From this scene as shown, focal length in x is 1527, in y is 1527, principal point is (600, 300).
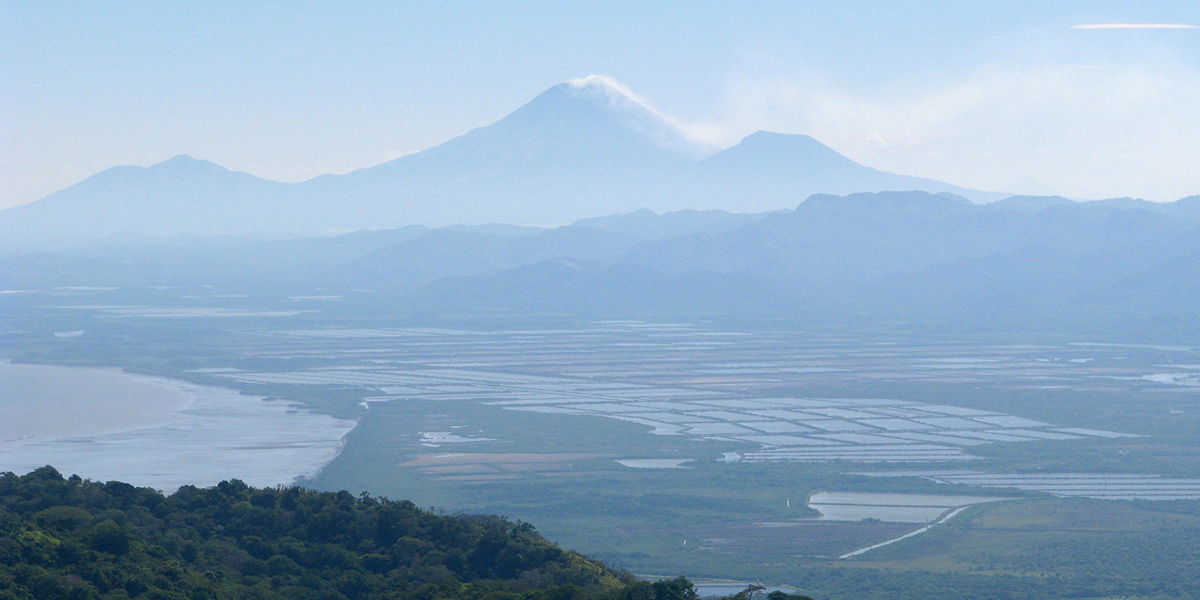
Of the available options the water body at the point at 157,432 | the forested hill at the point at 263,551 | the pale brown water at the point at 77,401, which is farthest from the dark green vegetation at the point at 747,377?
the forested hill at the point at 263,551

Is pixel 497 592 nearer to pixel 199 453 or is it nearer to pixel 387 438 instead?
pixel 199 453

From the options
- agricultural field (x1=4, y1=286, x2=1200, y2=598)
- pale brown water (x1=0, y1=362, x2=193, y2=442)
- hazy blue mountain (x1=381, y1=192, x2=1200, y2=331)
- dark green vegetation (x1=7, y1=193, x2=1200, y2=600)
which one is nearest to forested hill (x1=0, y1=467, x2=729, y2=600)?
dark green vegetation (x1=7, y1=193, x2=1200, y2=600)

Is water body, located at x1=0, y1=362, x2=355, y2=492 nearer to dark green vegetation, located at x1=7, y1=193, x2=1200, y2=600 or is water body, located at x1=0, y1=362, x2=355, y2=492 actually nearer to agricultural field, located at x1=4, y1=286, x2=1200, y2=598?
agricultural field, located at x1=4, y1=286, x2=1200, y2=598

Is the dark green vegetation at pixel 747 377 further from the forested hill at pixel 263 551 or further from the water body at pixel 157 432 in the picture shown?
the forested hill at pixel 263 551

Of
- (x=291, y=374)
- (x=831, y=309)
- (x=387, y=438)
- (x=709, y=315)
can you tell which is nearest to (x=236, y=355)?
(x=291, y=374)

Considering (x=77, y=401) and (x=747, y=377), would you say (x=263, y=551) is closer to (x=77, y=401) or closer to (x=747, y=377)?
(x=77, y=401)

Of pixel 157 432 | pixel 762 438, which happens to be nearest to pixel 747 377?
pixel 762 438
